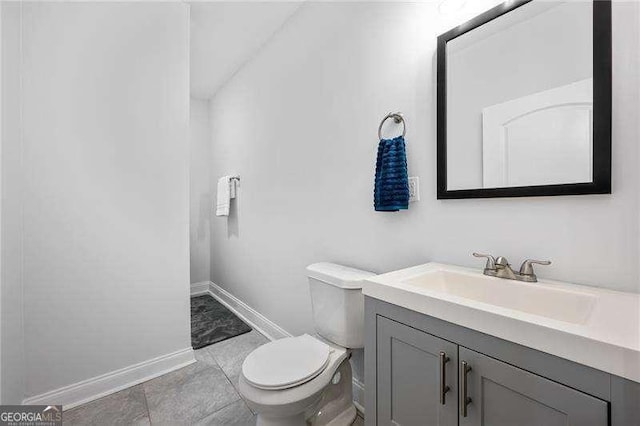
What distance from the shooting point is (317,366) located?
1236 millimetres

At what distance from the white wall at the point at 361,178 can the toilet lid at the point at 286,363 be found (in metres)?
0.51

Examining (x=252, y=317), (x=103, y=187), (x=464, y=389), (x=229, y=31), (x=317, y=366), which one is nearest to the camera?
(x=464, y=389)

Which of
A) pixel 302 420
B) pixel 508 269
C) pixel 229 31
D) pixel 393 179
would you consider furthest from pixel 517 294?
pixel 229 31

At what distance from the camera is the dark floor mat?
7.67ft

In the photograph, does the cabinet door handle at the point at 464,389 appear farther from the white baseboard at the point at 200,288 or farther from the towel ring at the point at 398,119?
the white baseboard at the point at 200,288

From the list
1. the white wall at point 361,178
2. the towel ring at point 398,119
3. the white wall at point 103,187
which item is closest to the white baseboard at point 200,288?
the white wall at point 361,178

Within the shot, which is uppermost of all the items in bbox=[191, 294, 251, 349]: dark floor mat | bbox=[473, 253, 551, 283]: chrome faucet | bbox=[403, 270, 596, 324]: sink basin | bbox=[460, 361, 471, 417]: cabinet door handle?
bbox=[473, 253, 551, 283]: chrome faucet

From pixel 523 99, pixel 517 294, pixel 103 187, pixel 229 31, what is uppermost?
pixel 229 31

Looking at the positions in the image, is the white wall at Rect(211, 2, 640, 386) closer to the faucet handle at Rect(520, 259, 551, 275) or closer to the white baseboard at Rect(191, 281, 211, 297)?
the faucet handle at Rect(520, 259, 551, 275)

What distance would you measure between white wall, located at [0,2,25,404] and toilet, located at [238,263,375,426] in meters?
1.15

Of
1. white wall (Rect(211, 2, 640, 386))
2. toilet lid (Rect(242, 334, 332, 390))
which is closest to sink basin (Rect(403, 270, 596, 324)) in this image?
white wall (Rect(211, 2, 640, 386))

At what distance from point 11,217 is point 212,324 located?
1710mm

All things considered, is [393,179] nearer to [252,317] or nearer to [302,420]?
[302,420]

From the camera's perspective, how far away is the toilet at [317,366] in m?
1.14
